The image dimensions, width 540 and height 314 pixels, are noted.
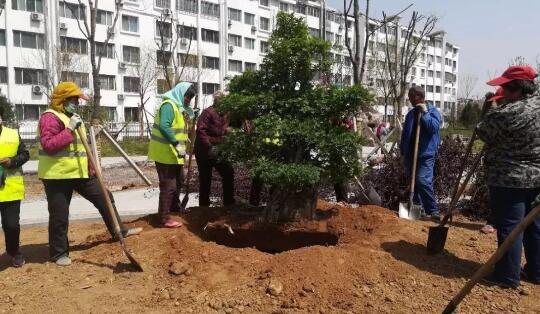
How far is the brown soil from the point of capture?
→ 132 inches

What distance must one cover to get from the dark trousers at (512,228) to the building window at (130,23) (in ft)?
119

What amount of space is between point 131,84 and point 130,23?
15.4 ft

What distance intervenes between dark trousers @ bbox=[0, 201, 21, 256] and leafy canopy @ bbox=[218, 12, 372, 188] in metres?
2.02

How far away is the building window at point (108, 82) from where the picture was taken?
117 ft

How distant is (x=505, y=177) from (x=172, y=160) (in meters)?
3.18

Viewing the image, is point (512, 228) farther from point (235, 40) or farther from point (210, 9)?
point (235, 40)

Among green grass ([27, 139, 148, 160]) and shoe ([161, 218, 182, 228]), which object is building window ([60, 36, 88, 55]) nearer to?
green grass ([27, 139, 148, 160])

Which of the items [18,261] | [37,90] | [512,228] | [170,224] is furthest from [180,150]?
[37,90]

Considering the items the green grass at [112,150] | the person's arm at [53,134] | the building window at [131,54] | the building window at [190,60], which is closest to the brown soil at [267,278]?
the person's arm at [53,134]

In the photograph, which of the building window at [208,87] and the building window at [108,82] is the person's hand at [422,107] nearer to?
the building window at [108,82]

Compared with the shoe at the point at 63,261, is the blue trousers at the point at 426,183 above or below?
above

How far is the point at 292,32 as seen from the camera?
182 inches

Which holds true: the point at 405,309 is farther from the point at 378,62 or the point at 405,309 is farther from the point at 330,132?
the point at 378,62

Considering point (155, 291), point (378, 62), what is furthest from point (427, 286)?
point (378, 62)
